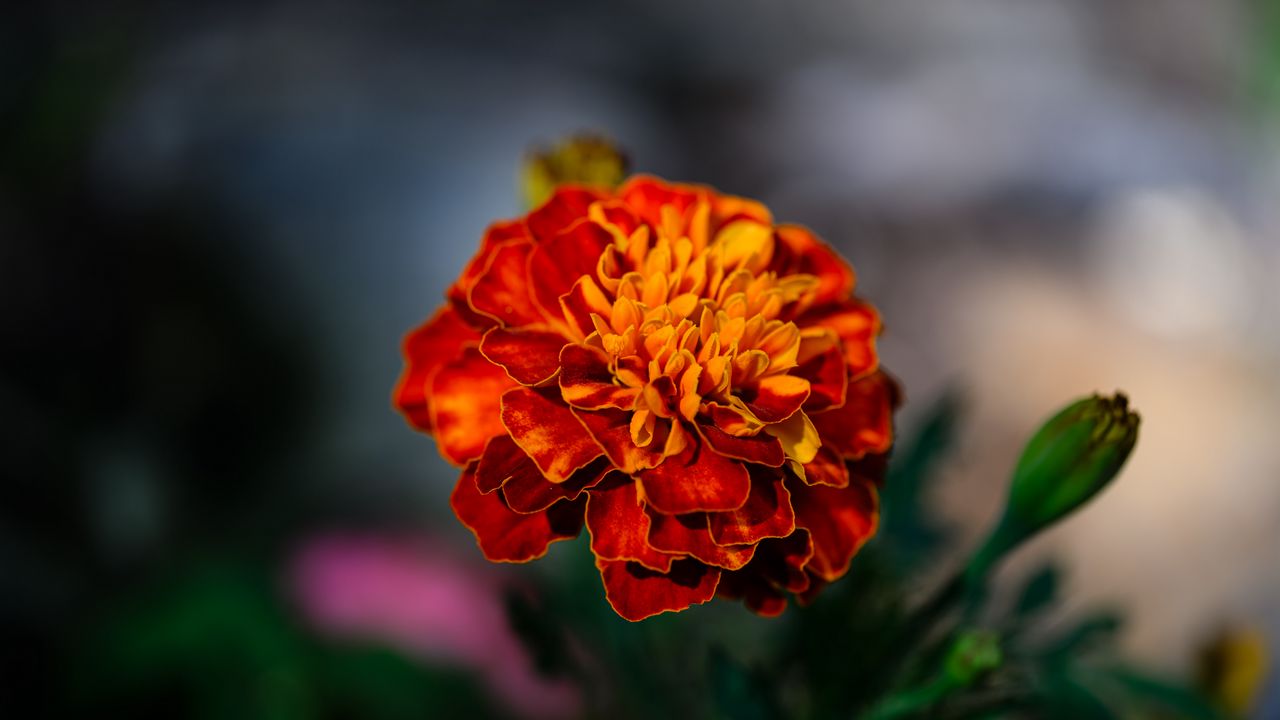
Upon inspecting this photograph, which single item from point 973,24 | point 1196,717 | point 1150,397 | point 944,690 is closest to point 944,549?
point 1196,717

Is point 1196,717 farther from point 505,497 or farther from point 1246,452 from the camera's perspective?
point 1246,452

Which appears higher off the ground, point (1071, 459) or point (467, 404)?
point (1071, 459)

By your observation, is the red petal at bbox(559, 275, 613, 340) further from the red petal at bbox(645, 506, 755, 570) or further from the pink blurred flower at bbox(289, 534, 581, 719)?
the pink blurred flower at bbox(289, 534, 581, 719)

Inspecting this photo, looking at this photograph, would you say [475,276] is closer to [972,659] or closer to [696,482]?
[696,482]

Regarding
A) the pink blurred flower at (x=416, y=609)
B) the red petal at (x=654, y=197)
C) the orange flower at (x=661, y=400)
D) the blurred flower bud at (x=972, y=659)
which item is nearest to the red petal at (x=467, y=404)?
the orange flower at (x=661, y=400)

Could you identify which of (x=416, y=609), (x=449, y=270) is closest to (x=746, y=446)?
(x=416, y=609)

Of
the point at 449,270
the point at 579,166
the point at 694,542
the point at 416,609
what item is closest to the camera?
the point at 694,542

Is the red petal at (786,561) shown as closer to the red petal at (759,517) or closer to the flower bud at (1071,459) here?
the red petal at (759,517)
